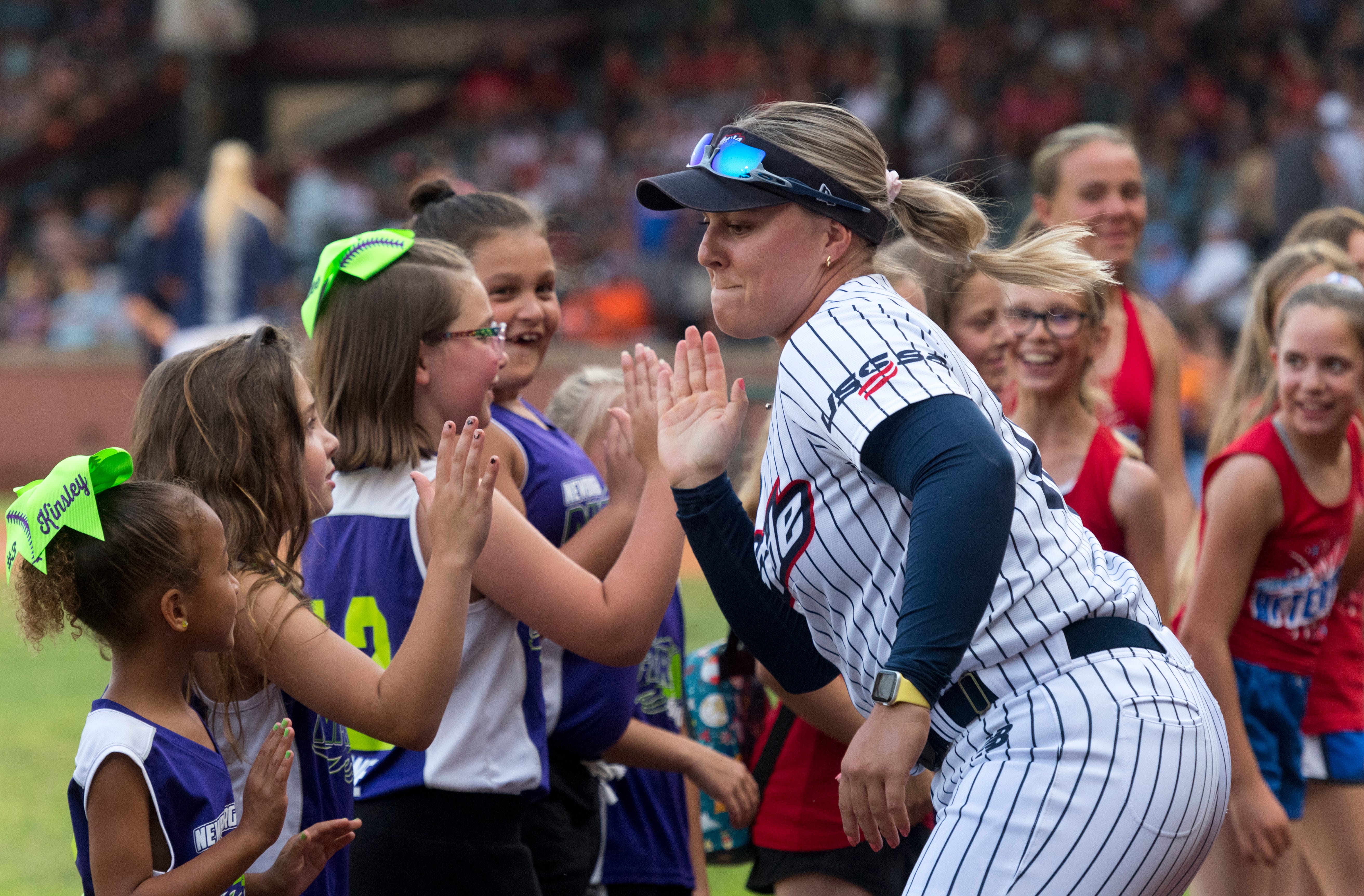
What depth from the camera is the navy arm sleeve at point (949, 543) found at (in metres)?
1.84

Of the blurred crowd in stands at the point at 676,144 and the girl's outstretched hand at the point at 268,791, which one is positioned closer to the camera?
the girl's outstretched hand at the point at 268,791

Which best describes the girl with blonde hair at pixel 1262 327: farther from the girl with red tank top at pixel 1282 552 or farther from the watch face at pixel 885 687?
the watch face at pixel 885 687

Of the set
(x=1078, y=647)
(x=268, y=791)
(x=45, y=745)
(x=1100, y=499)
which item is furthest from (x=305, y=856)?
(x=45, y=745)

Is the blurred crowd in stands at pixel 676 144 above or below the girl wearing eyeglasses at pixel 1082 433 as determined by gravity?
above

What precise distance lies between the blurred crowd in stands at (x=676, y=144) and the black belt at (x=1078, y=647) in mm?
8636

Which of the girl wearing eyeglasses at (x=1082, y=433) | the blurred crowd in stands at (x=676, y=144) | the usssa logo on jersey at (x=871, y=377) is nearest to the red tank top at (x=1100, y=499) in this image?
the girl wearing eyeglasses at (x=1082, y=433)

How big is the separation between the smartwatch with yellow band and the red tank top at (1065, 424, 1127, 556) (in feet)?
5.01

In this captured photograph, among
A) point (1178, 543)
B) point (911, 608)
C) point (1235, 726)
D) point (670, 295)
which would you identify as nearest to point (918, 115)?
A: point (670, 295)

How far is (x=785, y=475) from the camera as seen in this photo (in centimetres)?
216

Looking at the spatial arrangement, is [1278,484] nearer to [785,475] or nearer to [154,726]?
[785,475]

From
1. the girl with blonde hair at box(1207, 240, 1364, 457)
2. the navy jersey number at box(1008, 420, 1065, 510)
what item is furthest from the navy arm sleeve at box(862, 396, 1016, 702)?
the girl with blonde hair at box(1207, 240, 1364, 457)

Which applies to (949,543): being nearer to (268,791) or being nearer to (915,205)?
(915,205)

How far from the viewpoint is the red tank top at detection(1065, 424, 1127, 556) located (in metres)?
3.24

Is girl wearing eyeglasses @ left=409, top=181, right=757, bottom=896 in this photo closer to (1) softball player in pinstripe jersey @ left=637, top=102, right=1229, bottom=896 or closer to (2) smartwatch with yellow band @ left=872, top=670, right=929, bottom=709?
(1) softball player in pinstripe jersey @ left=637, top=102, right=1229, bottom=896
